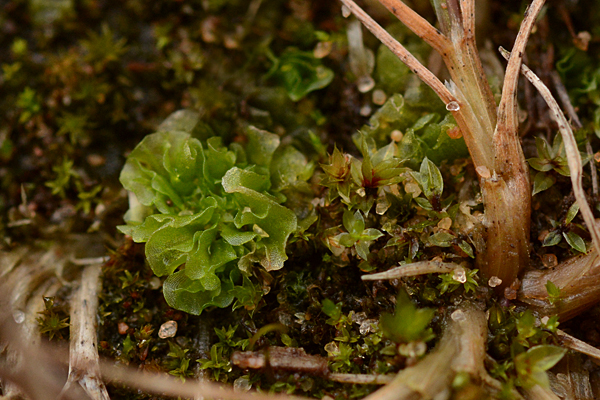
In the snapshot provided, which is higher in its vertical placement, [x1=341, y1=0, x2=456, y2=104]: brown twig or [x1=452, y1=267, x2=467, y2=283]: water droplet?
[x1=341, y1=0, x2=456, y2=104]: brown twig

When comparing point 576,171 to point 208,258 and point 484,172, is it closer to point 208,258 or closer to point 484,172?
point 484,172

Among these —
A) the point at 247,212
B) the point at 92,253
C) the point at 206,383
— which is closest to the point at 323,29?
the point at 247,212

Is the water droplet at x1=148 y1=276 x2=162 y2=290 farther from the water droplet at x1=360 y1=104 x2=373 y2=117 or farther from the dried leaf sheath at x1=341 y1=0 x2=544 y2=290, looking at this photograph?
the dried leaf sheath at x1=341 y1=0 x2=544 y2=290

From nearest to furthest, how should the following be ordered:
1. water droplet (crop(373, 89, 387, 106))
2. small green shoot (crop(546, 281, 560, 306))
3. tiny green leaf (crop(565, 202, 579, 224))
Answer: small green shoot (crop(546, 281, 560, 306)) < tiny green leaf (crop(565, 202, 579, 224)) < water droplet (crop(373, 89, 387, 106))

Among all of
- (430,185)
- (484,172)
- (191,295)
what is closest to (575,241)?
(484,172)

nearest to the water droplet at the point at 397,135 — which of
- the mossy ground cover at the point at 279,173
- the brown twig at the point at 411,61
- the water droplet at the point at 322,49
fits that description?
the mossy ground cover at the point at 279,173

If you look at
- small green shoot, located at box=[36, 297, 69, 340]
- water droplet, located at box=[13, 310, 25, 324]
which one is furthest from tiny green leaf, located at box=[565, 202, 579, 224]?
water droplet, located at box=[13, 310, 25, 324]
